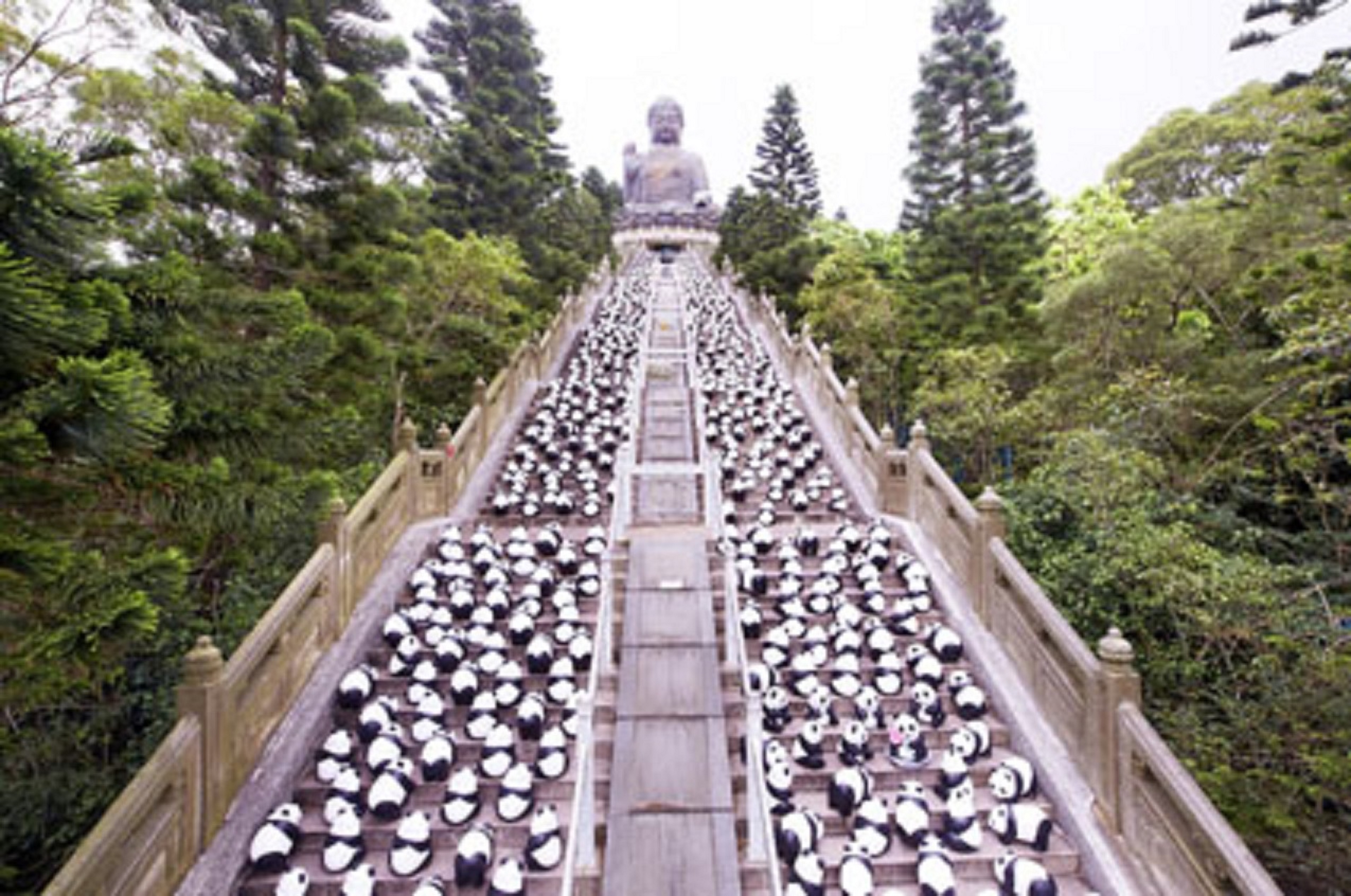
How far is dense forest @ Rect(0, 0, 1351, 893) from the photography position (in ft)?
11.5

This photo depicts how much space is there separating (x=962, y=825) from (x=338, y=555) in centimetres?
583

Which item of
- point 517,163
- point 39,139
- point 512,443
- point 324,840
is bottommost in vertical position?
point 324,840

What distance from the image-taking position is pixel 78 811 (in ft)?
19.7

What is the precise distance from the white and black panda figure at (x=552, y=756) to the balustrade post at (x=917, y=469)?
5207mm

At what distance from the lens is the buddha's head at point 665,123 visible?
46.7 metres

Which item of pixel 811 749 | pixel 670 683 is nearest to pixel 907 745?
pixel 811 749

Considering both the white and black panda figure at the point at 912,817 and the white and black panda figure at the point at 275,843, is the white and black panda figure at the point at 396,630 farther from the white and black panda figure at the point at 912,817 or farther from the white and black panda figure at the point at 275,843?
the white and black panda figure at the point at 912,817

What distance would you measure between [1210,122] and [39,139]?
28681 mm

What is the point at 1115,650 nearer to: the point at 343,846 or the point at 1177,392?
the point at 343,846

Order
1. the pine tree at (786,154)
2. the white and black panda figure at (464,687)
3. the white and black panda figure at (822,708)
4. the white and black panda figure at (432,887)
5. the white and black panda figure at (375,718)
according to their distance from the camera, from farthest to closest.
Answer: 1. the pine tree at (786,154)
2. the white and black panda figure at (464,687)
3. the white and black panda figure at (822,708)
4. the white and black panda figure at (375,718)
5. the white and black panda figure at (432,887)

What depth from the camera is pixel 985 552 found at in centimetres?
668

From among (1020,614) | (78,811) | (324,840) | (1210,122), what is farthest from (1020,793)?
(1210,122)

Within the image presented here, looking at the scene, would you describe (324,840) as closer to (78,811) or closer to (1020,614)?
(78,811)

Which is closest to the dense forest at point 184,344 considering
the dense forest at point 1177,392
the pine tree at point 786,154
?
the dense forest at point 1177,392
